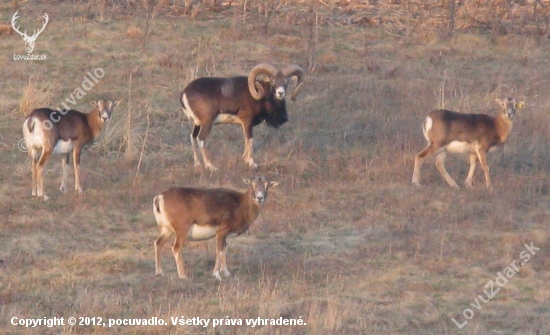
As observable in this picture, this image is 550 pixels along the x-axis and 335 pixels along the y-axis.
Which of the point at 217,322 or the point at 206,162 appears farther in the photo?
the point at 206,162

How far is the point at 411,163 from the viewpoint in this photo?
60.1 ft

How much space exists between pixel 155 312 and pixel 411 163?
8433mm

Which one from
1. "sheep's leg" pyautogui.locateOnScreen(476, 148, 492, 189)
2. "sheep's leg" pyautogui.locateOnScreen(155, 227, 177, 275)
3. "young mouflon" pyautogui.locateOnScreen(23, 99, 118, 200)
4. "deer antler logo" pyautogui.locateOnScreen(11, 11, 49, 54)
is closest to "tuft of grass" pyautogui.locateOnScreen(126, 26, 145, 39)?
"deer antler logo" pyautogui.locateOnScreen(11, 11, 49, 54)

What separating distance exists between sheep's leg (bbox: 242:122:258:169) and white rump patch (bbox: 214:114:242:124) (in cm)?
18

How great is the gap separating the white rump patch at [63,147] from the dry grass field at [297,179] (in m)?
0.72

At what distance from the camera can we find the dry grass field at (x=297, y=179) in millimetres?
11719

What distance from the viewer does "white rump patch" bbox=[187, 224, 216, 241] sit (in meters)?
12.5

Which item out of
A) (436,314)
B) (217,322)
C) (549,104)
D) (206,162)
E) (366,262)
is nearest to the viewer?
(217,322)

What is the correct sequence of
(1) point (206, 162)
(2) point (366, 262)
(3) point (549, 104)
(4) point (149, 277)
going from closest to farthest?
(4) point (149, 277) → (2) point (366, 262) → (1) point (206, 162) → (3) point (549, 104)

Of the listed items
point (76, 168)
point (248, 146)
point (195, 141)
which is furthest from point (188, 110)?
→ point (76, 168)

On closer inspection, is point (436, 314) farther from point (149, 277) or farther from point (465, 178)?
point (465, 178)

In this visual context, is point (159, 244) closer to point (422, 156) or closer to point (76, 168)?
point (76, 168)

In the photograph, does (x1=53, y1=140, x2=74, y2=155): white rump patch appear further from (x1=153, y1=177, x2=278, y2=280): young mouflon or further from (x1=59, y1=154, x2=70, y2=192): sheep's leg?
(x1=153, y1=177, x2=278, y2=280): young mouflon

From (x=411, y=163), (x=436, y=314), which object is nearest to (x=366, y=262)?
(x=436, y=314)
